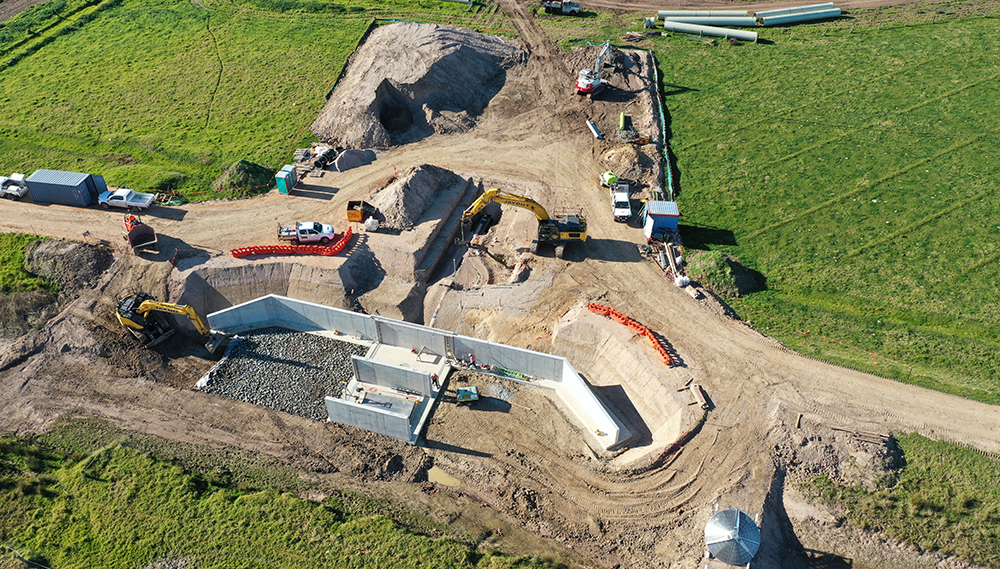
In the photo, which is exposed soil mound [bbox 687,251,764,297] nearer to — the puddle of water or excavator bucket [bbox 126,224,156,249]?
the puddle of water

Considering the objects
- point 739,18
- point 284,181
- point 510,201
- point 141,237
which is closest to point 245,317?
point 141,237

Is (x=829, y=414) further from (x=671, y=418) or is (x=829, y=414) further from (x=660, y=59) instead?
(x=660, y=59)

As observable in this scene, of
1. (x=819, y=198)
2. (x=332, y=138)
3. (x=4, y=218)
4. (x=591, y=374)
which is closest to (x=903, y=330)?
(x=819, y=198)

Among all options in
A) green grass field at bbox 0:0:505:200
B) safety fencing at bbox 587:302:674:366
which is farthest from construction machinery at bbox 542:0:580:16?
→ safety fencing at bbox 587:302:674:366

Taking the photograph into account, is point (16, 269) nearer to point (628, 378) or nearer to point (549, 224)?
point (549, 224)

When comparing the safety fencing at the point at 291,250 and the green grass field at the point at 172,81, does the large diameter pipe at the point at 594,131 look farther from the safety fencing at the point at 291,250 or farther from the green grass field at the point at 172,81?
the safety fencing at the point at 291,250

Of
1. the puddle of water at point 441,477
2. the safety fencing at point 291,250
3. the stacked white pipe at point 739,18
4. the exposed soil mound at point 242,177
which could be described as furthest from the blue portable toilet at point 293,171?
the stacked white pipe at point 739,18
